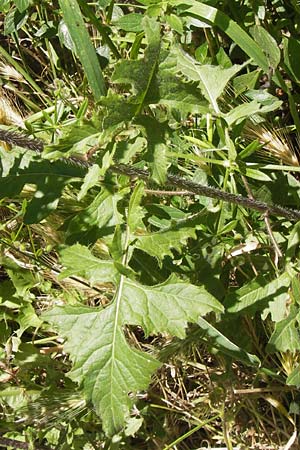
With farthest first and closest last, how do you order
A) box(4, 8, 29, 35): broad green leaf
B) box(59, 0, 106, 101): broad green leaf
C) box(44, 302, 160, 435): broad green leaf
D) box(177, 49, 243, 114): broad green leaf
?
box(4, 8, 29, 35): broad green leaf
box(59, 0, 106, 101): broad green leaf
box(177, 49, 243, 114): broad green leaf
box(44, 302, 160, 435): broad green leaf

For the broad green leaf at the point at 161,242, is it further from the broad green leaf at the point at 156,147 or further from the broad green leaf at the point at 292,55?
the broad green leaf at the point at 292,55

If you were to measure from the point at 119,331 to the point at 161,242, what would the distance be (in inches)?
9.2

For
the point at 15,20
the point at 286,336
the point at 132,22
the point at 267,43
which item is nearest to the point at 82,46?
the point at 132,22

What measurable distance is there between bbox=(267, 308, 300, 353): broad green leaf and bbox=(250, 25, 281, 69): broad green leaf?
0.73m

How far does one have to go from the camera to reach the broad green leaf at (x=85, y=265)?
1.58 meters

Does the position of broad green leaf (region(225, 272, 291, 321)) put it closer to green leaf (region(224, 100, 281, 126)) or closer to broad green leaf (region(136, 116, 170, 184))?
green leaf (region(224, 100, 281, 126))

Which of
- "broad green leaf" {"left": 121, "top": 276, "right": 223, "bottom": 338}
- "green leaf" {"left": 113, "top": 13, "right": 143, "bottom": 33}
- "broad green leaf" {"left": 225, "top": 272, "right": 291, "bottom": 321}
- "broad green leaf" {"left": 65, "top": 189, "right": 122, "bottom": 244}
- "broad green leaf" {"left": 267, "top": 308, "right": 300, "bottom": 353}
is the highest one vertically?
"green leaf" {"left": 113, "top": 13, "right": 143, "bottom": 33}

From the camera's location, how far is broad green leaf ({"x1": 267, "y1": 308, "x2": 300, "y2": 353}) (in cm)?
182

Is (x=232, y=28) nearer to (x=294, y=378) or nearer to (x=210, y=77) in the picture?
(x=210, y=77)

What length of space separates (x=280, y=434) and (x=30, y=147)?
142 cm

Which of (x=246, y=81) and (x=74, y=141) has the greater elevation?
(x=74, y=141)

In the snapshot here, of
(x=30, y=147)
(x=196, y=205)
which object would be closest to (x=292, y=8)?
(x=196, y=205)

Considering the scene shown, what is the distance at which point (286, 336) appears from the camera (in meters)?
1.82

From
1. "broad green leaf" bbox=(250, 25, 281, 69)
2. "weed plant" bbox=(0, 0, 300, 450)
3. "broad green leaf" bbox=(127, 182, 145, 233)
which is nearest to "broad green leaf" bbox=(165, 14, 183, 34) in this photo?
"weed plant" bbox=(0, 0, 300, 450)
